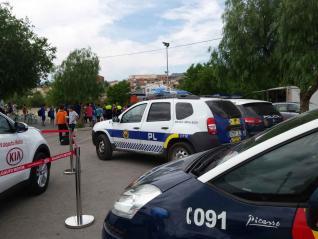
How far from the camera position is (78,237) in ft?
14.9

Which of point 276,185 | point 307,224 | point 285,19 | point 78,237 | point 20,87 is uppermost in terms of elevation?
point 285,19

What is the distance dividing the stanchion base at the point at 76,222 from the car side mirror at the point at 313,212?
3581mm

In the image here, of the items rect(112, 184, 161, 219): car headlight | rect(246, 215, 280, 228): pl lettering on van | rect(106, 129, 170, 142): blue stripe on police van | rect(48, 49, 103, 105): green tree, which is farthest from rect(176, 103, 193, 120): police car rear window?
rect(48, 49, 103, 105): green tree

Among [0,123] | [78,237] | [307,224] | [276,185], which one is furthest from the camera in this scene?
[0,123]

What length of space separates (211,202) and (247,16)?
16.1m

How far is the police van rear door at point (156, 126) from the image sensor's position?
827cm

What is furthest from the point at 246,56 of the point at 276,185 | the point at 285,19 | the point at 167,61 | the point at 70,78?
the point at 167,61

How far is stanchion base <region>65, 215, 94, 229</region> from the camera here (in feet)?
16.0

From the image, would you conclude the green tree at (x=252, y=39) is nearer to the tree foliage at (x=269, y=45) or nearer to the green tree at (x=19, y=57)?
the tree foliage at (x=269, y=45)

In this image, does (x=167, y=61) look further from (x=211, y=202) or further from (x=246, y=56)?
(x=211, y=202)

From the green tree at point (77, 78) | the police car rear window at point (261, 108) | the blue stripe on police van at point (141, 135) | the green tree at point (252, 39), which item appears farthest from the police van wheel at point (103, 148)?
the green tree at point (77, 78)

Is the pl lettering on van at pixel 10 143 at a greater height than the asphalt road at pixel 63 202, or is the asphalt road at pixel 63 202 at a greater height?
the pl lettering on van at pixel 10 143

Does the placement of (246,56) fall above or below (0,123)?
above

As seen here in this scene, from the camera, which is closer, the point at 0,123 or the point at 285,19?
the point at 0,123
